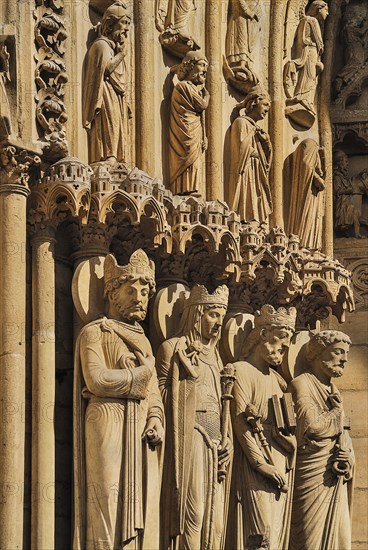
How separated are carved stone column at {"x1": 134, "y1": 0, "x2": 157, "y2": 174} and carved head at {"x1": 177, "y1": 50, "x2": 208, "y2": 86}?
0.84ft

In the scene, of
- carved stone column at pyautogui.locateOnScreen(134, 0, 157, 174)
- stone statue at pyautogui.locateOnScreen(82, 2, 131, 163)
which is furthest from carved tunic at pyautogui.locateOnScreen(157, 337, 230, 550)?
stone statue at pyautogui.locateOnScreen(82, 2, 131, 163)

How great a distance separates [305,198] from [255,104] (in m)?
0.99

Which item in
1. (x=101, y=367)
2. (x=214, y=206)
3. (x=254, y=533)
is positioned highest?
(x=214, y=206)

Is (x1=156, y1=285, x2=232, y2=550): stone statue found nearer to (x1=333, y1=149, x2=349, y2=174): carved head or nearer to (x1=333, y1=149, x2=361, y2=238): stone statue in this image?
(x1=333, y1=149, x2=361, y2=238): stone statue

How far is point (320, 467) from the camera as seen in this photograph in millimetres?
20359

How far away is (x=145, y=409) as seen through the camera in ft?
62.3

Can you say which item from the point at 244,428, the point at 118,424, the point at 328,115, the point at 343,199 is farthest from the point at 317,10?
the point at 118,424

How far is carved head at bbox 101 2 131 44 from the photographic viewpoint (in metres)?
19.7

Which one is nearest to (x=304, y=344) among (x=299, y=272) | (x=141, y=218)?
(x=299, y=272)

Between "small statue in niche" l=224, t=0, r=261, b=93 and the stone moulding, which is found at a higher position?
"small statue in niche" l=224, t=0, r=261, b=93

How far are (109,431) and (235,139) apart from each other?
2.93m

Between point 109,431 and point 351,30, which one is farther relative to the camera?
point 351,30

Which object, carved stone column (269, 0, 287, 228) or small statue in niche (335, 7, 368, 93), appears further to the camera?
small statue in niche (335, 7, 368, 93)

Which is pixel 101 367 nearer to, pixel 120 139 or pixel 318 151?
pixel 120 139
